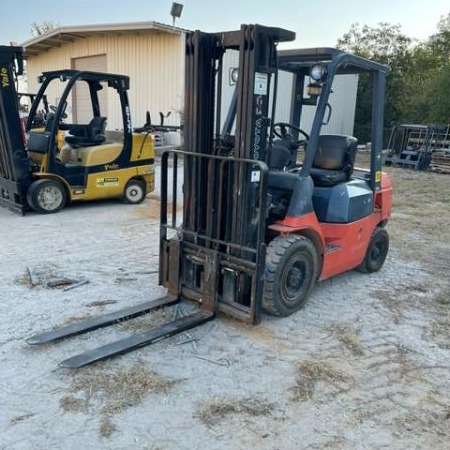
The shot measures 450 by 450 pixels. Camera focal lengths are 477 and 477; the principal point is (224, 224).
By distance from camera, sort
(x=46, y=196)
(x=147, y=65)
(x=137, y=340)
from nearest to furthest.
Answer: (x=137, y=340)
(x=46, y=196)
(x=147, y=65)

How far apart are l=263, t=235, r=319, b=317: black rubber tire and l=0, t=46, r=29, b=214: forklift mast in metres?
5.20

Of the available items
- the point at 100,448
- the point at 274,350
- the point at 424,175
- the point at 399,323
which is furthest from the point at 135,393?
the point at 424,175

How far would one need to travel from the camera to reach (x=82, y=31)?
57.4 feet

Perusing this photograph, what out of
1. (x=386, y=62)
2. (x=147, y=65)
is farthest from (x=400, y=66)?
(x=147, y=65)

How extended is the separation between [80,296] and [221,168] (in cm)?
184

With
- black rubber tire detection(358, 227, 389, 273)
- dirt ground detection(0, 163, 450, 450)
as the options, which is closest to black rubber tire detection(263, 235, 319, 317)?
dirt ground detection(0, 163, 450, 450)

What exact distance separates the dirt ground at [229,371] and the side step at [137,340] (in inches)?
2.0

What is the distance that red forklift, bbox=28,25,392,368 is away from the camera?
3623 millimetres

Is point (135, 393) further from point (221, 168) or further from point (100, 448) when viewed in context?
point (221, 168)

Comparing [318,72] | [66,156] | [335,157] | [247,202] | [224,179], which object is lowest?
[66,156]

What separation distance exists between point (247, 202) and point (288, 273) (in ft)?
2.36

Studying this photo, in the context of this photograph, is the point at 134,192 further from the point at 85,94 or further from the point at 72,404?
the point at 85,94

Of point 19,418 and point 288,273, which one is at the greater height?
point 288,273

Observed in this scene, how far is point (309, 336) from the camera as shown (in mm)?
3830
